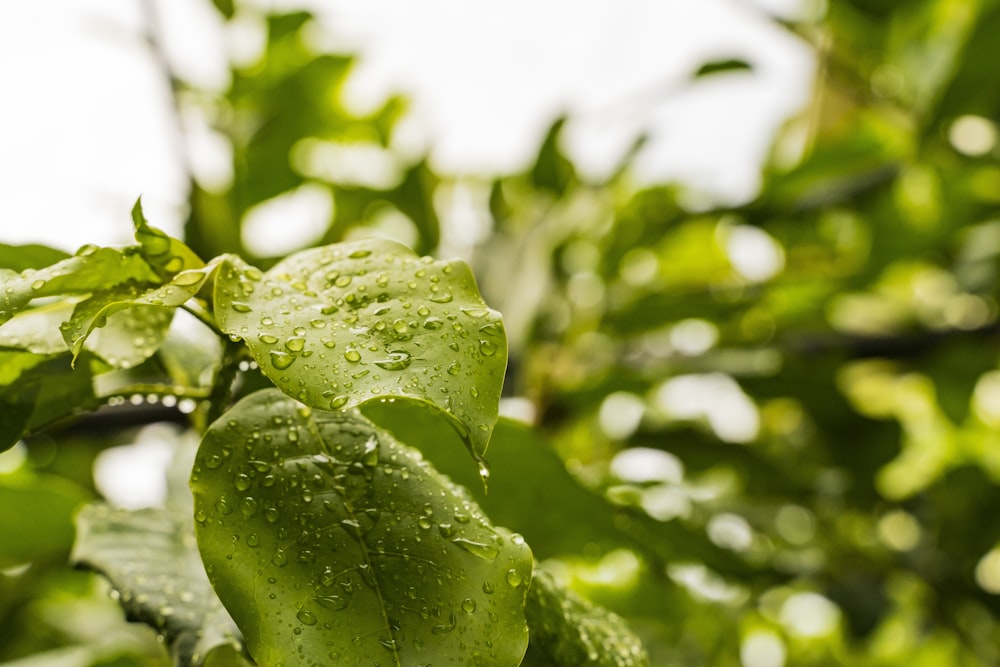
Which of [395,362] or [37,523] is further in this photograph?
[37,523]

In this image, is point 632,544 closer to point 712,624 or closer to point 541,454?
point 541,454

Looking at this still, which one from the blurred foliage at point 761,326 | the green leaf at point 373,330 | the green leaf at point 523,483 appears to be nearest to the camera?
the green leaf at point 373,330

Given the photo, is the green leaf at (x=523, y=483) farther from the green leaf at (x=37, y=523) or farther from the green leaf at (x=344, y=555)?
the green leaf at (x=37, y=523)

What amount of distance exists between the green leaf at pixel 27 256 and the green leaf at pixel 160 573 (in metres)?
0.10

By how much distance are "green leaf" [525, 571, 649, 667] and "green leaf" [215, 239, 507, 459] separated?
98 millimetres

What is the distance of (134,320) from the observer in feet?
1.11

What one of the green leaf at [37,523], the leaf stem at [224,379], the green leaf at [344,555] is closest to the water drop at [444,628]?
the green leaf at [344,555]

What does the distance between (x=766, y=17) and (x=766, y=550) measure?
69 centimetres

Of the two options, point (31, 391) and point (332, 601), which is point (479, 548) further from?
point (31, 391)

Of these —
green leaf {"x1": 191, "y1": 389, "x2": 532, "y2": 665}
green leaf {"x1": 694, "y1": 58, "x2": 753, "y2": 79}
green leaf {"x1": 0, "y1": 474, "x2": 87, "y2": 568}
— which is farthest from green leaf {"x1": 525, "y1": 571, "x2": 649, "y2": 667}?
green leaf {"x1": 694, "y1": 58, "x2": 753, "y2": 79}

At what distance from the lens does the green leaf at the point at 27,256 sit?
32 cm

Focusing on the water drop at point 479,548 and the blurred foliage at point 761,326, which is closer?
the water drop at point 479,548

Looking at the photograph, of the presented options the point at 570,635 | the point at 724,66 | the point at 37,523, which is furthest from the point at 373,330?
the point at 724,66

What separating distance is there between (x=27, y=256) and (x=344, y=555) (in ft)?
0.60
